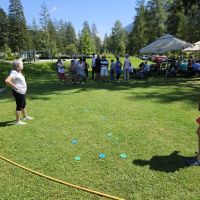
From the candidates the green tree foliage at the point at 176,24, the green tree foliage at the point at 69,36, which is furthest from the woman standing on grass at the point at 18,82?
the green tree foliage at the point at 69,36

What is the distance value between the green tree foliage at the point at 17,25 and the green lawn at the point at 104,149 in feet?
163

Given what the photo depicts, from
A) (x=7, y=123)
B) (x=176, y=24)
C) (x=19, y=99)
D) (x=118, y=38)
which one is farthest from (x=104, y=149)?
(x=118, y=38)

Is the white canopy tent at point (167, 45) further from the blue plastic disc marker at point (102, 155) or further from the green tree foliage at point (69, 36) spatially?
the green tree foliage at point (69, 36)

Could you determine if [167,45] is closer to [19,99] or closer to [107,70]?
[107,70]

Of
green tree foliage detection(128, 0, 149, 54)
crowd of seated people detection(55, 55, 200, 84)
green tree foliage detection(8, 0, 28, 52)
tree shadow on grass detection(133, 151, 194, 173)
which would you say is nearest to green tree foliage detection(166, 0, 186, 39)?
green tree foliage detection(128, 0, 149, 54)

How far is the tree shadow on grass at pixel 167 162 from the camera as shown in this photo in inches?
175

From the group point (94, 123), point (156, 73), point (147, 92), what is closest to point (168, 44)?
point (156, 73)

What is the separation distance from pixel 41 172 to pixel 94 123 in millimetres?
2802

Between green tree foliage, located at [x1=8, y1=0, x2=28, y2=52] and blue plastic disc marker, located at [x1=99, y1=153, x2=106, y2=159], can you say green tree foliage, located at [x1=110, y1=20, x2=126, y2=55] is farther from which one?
blue plastic disc marker, located at [x1=99, y1=153, x2=106, y2=159]

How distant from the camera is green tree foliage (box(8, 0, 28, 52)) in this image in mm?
53312

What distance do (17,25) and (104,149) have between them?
54613 mm

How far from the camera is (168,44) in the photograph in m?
17.0

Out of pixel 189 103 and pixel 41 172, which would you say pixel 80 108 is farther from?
pixel 41 172

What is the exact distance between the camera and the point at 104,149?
5.28 meters
